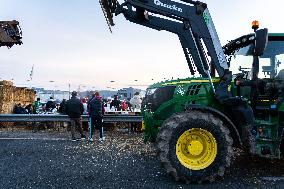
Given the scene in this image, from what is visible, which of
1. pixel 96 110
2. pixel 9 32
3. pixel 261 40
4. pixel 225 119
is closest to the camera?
pixel 261 40

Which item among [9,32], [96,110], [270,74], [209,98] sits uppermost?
[9,32]

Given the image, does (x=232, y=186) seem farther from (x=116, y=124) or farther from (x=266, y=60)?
(x=116, y=124)

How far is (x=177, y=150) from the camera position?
21.8 ft

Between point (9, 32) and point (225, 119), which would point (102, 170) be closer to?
point (225, 119)

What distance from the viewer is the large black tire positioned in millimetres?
6457

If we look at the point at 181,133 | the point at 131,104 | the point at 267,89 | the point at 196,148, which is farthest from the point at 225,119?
the point at 131,104

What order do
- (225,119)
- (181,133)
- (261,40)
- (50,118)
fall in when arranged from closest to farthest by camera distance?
(261,40) → (181,133) → (225,119) → (50,118)

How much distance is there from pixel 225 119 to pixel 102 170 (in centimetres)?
263

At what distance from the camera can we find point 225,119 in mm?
6938

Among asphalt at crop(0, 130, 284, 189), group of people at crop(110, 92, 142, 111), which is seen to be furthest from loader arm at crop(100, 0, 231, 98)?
group of people at crop(110, 92, 142, 111)

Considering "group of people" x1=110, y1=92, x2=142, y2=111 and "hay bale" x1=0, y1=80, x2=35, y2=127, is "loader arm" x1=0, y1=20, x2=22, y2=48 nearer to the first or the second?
"hay bale" x1=0, y1=80, x2=35, y2=127

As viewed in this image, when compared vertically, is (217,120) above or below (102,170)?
above

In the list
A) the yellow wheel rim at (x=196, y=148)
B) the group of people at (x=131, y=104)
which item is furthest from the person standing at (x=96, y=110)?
the yellow wheel rim at (x=196, y=148)

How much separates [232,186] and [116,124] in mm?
12219
